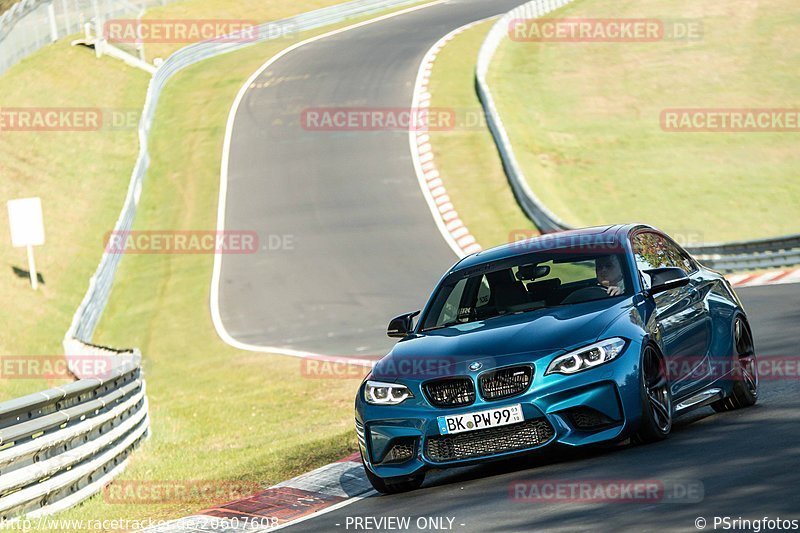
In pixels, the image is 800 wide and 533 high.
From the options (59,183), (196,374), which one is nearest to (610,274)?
(196,374)

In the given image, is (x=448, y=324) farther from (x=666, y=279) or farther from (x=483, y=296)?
(x=666, y=279)

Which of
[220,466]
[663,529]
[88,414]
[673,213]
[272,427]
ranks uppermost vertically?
[663,529]

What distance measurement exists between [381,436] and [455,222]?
22786mm

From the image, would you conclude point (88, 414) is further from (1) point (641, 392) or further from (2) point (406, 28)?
(2) point (406, 28)

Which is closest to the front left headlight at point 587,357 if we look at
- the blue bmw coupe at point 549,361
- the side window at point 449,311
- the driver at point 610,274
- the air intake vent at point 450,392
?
the blue bmw coupe at point 549,361

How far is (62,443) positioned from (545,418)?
4157mm

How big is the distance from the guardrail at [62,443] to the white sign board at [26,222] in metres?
17.2

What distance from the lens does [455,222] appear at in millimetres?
31469

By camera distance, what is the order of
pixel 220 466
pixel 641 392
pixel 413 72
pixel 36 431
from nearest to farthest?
1. pixel 641 392
2. pixel 36 431
3. pixel 220 466
4. pixel 413 72

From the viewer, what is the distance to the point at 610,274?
379 inches

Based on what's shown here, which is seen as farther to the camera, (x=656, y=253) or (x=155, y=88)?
(x=155, y=88)

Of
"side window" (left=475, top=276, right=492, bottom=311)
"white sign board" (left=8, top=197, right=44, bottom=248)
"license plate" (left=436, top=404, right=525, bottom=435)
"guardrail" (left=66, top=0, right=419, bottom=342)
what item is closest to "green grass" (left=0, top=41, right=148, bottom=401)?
"guardrail" (left=66, top=0, right=419, bottom=342)

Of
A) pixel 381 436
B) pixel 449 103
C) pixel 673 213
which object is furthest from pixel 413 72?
pixel 381 436

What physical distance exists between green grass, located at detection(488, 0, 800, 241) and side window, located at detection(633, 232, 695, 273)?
69.0 feet
